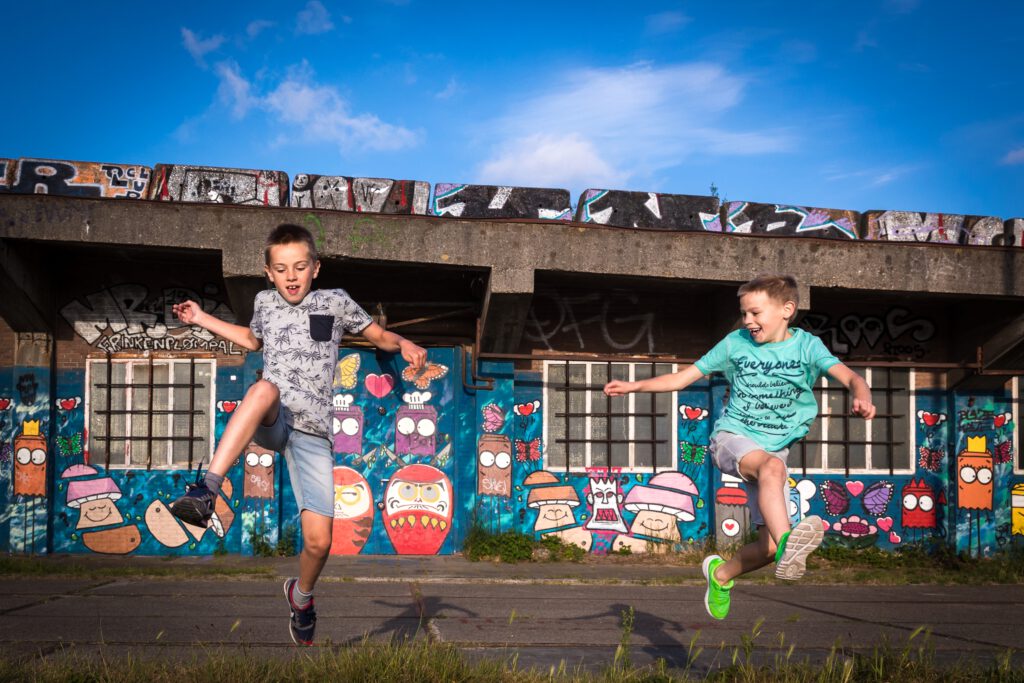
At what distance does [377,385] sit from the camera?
12.0 m

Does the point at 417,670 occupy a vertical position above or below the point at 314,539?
below

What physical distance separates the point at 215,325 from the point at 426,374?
23.7ft

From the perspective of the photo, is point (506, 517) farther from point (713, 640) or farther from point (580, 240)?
point (713, 640)

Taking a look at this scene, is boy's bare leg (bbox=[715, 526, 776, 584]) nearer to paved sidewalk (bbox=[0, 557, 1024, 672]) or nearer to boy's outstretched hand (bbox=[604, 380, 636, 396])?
paved sidewalk (bbox=[0, 557, 1024, 672])

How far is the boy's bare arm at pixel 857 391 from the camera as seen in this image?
14.8 ft

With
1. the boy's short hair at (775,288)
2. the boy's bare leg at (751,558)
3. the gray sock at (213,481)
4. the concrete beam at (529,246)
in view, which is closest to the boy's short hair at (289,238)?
the gray sock at (213,481)

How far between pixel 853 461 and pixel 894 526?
1.02 m

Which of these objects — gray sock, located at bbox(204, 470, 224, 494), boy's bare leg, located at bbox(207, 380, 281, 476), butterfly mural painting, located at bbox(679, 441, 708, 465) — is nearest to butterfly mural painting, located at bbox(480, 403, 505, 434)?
butterfly mural painting, located at bbox(679, 441, 708, 465)

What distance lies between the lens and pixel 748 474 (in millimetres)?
4844

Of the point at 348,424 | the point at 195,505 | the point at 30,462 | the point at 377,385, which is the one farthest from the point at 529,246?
the point at 195,505

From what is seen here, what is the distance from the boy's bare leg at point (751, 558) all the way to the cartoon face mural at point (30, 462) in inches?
377

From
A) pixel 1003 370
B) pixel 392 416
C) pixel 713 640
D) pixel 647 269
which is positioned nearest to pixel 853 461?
pixel 1003 370

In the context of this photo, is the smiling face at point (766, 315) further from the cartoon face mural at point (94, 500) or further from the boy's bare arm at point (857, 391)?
the cartoon face mural at point (94, 500)

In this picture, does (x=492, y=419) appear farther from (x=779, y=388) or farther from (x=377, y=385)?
(x=779, y=388)
